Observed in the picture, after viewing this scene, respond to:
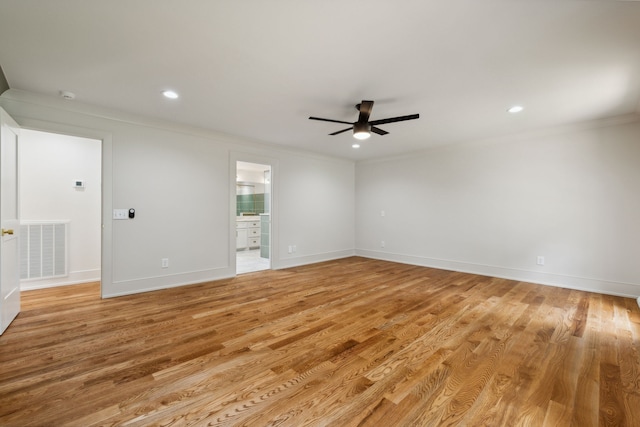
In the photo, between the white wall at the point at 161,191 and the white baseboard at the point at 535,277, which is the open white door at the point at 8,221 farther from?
the white baseboard at the point at 535,277

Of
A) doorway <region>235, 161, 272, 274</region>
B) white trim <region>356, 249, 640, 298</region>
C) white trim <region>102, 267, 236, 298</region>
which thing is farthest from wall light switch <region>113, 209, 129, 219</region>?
white trim <region>356, 249, 640, 298</region>

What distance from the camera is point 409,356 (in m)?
2.09

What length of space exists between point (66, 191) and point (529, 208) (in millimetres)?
7285

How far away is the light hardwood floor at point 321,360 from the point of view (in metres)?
1.51

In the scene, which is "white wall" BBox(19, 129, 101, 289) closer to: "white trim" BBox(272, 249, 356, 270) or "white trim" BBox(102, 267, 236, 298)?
"white trim" BBox(102, 267, 236, 298)

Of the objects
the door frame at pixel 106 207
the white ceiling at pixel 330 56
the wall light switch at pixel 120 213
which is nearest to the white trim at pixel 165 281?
the door frame at pixel 106 207

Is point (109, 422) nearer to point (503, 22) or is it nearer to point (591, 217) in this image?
point (503, 22)

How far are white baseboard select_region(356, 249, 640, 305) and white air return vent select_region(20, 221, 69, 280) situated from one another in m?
5.91

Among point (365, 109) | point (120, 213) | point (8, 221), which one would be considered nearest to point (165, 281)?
point (120, 213)

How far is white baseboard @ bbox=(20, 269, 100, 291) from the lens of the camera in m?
3.83

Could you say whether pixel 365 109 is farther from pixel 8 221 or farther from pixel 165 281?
pixel 8 221

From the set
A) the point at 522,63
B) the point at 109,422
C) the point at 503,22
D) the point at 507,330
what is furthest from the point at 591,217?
the point at 109,422

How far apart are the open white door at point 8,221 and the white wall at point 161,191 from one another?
1.76ft

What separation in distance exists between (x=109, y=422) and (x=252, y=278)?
3.10 meters
